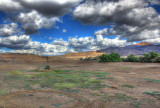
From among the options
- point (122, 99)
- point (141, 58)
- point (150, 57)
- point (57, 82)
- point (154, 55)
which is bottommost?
point (122, 99)

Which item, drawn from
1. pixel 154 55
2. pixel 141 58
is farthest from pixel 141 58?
pixel 154 55

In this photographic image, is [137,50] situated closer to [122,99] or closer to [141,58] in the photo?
[141,58]

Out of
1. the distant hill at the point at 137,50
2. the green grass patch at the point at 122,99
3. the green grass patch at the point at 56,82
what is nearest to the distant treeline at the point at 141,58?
the green grass patch at the point at 56,82

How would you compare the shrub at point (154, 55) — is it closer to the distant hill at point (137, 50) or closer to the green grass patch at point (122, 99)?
the green grass patch at point (122, 99)

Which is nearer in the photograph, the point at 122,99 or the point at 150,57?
the point at 122,99

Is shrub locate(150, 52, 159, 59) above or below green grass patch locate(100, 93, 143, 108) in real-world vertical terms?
above

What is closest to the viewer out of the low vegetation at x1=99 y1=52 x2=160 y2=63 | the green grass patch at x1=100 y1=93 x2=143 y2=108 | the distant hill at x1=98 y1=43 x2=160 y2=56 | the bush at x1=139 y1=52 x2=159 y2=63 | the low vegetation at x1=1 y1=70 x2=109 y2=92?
→ the green grass patch at x1=100 y1=93 x2=143 y2=108

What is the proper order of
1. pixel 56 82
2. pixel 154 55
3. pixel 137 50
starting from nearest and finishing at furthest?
pixel 56 82, pixel 154 55, pixel 137 50

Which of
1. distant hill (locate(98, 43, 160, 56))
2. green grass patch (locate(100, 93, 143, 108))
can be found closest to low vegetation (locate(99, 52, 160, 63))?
green grass patch (locate(100, 93, 143, 108))

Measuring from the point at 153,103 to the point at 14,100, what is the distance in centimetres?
625

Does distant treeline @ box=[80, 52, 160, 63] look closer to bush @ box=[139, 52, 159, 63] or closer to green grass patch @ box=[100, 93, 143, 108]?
bush @ box=[139, 52, 159, 63]

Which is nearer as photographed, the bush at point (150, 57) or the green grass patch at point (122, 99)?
the green grass patch at point (122, 99)

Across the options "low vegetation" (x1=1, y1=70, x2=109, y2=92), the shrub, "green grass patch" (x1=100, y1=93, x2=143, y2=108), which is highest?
the shrub

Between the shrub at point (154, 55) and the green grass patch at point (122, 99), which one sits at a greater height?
the shrub at point (154, 55)
